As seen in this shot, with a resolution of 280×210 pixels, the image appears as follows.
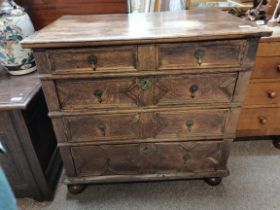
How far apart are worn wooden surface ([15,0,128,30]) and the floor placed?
45.2 inches

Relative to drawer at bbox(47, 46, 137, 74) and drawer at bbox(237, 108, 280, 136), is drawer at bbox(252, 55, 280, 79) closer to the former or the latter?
drawer at bbox(237, 108, 280, 136)

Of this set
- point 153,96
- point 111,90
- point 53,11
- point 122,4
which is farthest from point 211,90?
point 53,11

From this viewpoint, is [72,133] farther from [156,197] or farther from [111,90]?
[156,197]

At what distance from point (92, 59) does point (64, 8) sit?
2.50 feet

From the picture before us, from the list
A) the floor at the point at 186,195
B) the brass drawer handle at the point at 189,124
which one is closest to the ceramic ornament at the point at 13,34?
the floor at the point at 186,195

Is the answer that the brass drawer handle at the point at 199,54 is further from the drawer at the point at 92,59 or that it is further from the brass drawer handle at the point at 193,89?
the drawer at the point at 92,59

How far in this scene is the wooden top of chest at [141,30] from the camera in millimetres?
891

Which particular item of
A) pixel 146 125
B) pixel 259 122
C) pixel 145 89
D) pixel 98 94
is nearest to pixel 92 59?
pixel 98 94

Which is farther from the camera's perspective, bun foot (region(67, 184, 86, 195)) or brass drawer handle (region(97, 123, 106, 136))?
bun foot (region(67, 184, 86, 195))

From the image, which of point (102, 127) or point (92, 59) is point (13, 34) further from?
point (102, 127)

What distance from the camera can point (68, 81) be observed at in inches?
39.4

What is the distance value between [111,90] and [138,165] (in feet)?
1.66

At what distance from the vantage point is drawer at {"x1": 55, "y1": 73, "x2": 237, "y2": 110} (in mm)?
1016

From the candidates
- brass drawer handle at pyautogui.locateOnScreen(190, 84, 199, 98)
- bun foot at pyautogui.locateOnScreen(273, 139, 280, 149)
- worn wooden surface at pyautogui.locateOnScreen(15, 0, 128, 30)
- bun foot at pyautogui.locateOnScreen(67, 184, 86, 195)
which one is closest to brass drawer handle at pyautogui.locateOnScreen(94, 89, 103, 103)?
brass drawer handle at pyautogui.locateOnScreen(190, 84, 199, 98)
